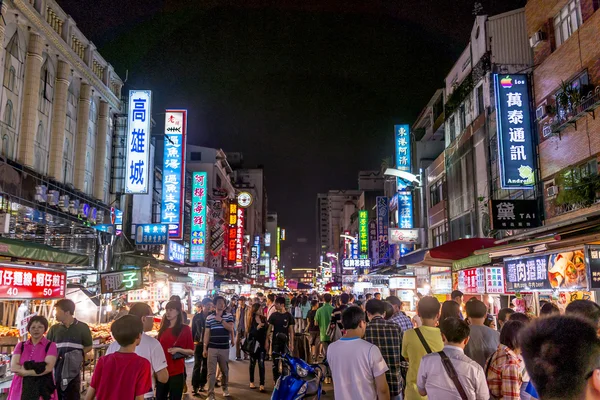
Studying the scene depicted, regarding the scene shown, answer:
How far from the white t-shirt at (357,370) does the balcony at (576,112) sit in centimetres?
1169

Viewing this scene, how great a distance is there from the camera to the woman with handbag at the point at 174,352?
7.91m

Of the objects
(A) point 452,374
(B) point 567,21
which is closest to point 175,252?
(B) point 567,21

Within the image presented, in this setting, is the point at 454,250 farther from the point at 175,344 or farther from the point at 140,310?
the point at 140,310

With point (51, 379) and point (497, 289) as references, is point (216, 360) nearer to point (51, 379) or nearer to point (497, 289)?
point (51, 379)

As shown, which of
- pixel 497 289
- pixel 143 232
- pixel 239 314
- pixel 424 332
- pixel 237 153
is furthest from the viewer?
pixel 237 153

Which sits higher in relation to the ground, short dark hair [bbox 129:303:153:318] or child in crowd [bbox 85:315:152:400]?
short dark hair [bbox 129:303:153:318]

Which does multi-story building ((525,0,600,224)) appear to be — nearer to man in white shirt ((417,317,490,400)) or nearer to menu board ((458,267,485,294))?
menu board ((458,267,485,294))

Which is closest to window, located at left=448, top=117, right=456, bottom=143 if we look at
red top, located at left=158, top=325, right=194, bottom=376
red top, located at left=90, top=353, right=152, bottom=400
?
red top, located at left=158, top=325, right=194, bottom=376

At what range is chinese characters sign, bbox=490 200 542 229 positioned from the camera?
1738 cm

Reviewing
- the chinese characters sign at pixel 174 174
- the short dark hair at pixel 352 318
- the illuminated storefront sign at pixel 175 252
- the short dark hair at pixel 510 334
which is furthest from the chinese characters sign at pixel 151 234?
the short dark hair at pixel 510 334

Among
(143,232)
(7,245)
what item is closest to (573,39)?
(7,245)

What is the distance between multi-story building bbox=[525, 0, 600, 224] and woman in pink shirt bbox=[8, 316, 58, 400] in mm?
12992

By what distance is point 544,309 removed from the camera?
23.4 ft

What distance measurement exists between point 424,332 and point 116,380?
352 cm
